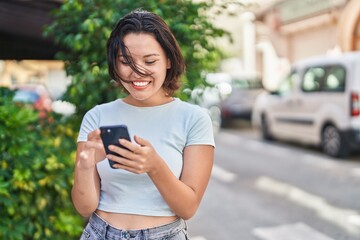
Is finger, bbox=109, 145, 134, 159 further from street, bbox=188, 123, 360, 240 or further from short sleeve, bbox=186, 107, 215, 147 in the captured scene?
street, bbox=188, 123, 360, 240

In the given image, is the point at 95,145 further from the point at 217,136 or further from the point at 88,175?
the point at 217,136

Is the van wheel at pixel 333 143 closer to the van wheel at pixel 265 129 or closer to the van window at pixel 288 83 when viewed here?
the van window at pixel 288 83

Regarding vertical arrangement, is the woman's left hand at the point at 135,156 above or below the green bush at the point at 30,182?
above

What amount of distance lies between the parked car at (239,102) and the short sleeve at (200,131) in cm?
1296

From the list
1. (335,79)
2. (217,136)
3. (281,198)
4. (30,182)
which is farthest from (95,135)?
(217,136)

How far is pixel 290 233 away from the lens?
5.15 meters

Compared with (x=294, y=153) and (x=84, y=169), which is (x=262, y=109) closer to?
(x=294, y=153)

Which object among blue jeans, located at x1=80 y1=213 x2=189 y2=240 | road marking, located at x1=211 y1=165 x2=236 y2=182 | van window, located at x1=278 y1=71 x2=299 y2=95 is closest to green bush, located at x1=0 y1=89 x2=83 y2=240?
blue jeans, located at x1=80 y1=213 x2=189 y2=240

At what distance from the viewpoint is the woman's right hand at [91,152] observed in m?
1.44

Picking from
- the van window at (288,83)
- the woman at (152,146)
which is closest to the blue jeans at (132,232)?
the woman at (152,146)

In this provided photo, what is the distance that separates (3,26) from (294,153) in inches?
262

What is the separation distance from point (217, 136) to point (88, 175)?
12086 mm

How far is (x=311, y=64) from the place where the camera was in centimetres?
995

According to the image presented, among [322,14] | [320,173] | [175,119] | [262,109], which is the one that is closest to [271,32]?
[322,14]
